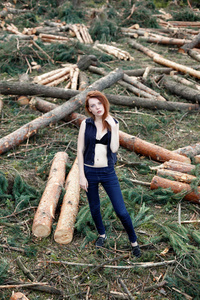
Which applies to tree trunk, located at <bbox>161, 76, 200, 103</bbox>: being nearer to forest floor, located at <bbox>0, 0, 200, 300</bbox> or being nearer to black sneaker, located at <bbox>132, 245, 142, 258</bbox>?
forest floor, located at <bbox>0, 0, 200, 300</bbox>

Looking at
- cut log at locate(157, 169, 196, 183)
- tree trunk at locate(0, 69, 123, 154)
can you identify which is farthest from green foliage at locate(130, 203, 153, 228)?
tree trunk at locate(0, 69, 123, 154)

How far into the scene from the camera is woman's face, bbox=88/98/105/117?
12.6 feet

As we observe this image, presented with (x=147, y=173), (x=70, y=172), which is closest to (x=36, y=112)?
(x=70, y=172)

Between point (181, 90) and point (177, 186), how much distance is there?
532cm

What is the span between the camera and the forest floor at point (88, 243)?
4.11 meters

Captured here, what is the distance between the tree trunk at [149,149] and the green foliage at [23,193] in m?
2.67

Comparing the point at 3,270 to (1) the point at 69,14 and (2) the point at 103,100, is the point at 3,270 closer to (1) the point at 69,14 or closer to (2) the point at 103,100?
(2) the point at 103,100

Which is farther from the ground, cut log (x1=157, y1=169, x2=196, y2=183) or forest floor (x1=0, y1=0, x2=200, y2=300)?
cut log (x1=157, y1=169, x2=196, y2=183)

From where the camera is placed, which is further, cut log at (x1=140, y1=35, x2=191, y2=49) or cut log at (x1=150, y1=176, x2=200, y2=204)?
cut log at (x1=140, y1=35, x2=191, y2=49)

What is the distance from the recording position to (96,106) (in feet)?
12.6

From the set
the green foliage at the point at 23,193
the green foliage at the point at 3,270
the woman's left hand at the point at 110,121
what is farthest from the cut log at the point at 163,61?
the green foliage at the point at 3,270

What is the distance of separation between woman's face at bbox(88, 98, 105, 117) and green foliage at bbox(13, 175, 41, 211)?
245 cm

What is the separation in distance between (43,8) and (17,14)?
7.09 feet

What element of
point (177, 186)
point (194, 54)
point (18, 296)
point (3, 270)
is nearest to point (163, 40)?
point (194, 54)
